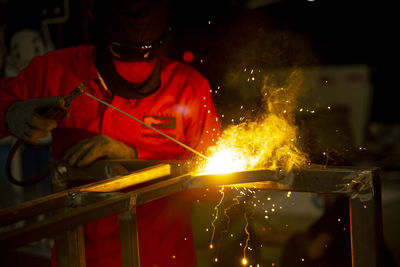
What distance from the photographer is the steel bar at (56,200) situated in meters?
1.01

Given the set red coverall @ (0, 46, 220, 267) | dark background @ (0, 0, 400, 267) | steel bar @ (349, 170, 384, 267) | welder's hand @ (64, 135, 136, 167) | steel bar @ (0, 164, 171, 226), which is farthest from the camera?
dark background @ (0, 0, 400, 267)

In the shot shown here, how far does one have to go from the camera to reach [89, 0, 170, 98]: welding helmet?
77.1 inches

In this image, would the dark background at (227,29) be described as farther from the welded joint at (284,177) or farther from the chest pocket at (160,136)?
the welded joint at (284,177)

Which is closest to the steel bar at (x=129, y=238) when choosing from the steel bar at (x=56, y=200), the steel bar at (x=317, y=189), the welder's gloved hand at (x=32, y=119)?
the steel bar at (x=317, y=189)

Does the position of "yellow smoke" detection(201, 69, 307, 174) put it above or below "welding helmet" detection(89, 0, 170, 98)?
below

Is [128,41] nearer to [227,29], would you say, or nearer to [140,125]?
[140,125]

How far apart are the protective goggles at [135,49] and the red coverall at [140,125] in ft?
0.91

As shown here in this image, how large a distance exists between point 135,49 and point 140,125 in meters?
0.48

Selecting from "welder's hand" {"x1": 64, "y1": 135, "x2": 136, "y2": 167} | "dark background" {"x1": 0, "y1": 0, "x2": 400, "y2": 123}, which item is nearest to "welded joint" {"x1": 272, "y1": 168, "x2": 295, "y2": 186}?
"welder's hand" {"x1": 64, "y1": 135, "x2": 136, "y2": 167}

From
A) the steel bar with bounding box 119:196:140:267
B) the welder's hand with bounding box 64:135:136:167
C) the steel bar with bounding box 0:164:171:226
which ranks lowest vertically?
the steel bar with bounding box 119:196:140:267

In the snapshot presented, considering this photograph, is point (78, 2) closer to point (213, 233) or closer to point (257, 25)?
point (257, 25)

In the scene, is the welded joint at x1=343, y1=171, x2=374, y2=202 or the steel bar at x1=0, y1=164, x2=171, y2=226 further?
the welded joint at x1=343, y1=171, x2=374, y2=202

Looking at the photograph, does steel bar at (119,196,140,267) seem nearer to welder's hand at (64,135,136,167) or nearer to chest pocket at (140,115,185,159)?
welder's hand at (64,135,136,167)

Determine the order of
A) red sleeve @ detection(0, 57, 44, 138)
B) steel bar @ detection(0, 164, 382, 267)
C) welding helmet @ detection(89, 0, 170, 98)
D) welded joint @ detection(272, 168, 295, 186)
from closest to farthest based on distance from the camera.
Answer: steel bar @ detection(0, 164, 382, 267), welded joint @ detection(272, 168, 295, 186), welding helmet @ detection(89, 0, 170, 98), red sleeve @ detection(0, 57, 44, 138)
